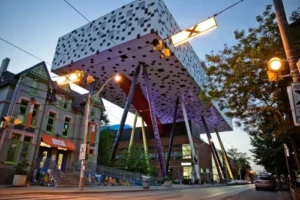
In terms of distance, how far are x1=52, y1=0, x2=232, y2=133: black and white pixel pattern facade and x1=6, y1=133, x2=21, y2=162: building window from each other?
52.9 ft

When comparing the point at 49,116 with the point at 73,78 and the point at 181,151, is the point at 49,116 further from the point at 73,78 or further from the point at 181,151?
the point at 181,151

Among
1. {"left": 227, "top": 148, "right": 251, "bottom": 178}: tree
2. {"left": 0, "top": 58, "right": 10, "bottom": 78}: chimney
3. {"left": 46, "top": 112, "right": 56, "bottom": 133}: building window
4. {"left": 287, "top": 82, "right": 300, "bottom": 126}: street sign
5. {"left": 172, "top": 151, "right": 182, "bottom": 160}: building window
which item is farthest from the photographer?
{"left": 227, "top": 148, "right": 251, "bottom": 178}: tree

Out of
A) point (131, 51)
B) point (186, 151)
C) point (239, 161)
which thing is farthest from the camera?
point (239, 161)

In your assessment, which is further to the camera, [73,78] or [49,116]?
[49,116]

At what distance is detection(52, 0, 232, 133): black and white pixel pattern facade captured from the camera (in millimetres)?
33031

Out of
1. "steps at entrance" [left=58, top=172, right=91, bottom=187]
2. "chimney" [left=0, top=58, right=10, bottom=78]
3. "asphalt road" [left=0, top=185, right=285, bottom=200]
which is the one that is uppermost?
"chimney" [left=0, top=58, right=10, bottom=78]

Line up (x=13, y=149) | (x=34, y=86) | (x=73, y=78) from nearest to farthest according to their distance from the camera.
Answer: (x=73, y=78), (x=13, y=149), (x=34, y=86)

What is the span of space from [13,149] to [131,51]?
21902mm

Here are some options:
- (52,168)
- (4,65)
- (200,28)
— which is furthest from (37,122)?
(200,28)

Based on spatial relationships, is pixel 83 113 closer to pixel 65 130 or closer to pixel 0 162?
pixel 65 130

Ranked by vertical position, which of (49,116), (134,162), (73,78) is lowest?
(134,162)

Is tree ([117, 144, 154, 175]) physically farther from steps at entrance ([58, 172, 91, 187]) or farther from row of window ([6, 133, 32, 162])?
row of window ([6, 133, 32, 162])

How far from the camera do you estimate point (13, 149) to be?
19.5 meters

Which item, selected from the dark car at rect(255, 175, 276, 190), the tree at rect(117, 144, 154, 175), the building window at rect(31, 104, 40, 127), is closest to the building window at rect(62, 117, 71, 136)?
the building window at rect(31, 104, 40, 127)
